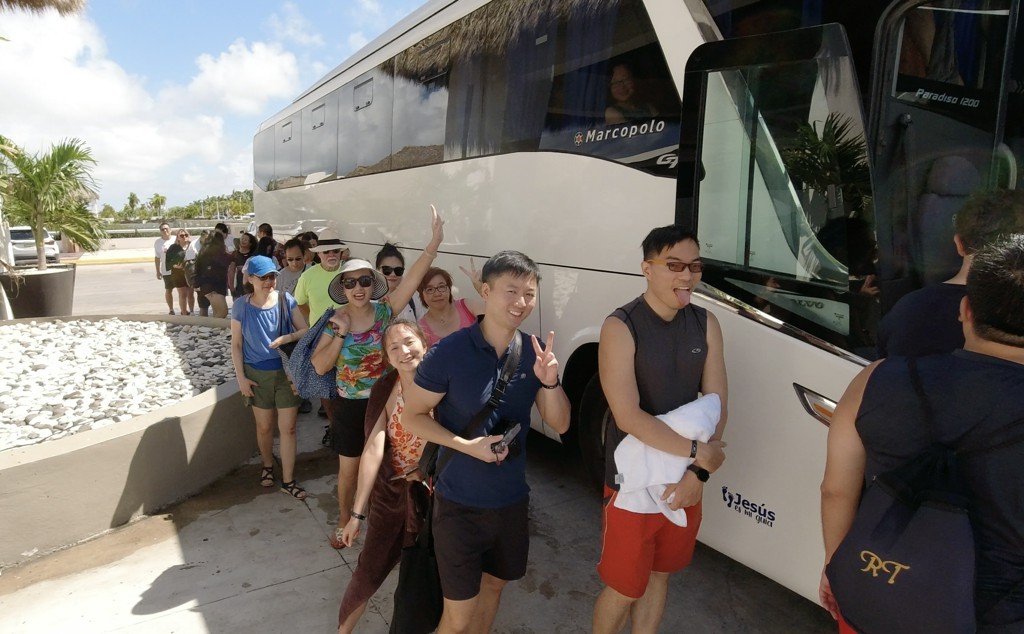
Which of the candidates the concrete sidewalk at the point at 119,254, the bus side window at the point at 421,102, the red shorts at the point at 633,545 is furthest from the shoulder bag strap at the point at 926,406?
the concrete sidewalk at the point at 119,254

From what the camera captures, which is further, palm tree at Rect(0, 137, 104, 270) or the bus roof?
palm tree at Rect(0, 137, 104, 270)

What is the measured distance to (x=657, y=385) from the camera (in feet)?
8.17

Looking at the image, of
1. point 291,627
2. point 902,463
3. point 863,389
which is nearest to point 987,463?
point 902,463

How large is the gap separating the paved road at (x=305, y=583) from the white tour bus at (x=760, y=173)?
44 centimetres

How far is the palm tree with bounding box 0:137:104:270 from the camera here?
11.1 m

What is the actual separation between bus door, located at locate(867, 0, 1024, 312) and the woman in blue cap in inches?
141

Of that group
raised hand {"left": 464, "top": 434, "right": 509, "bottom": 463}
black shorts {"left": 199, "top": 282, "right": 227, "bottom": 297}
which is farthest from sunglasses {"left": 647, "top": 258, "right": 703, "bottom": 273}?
black shorts {"left": 199, "top": 282, "right": 227, "bottom": 297}

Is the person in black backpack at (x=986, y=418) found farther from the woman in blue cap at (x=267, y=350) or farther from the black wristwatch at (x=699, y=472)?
the woman in blue cap at (x=267, y=350)

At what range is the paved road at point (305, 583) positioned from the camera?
125 inches

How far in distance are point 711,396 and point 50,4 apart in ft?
35.8

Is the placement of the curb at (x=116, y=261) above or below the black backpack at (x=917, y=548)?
below

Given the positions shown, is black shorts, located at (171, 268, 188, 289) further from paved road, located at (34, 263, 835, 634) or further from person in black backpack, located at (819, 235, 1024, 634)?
person in black backpack, located at (819, 235, 1024, 634)

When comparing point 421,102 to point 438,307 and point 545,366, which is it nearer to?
point 438,307

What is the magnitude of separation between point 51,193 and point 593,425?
39.3 ft
